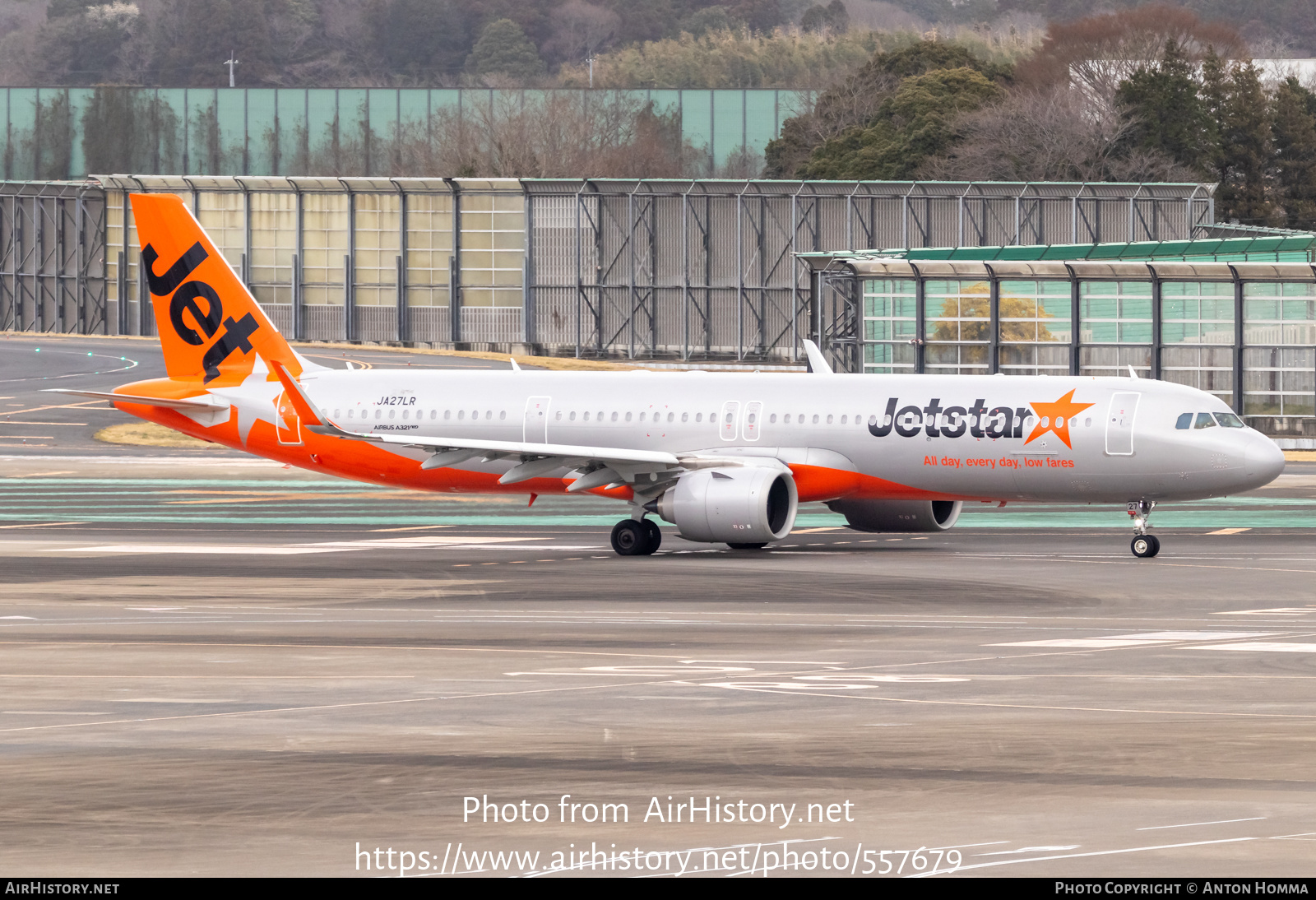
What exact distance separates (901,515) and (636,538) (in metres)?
6.22

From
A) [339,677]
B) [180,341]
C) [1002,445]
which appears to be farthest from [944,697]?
[180,341]

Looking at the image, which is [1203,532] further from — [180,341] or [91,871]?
[91,871]

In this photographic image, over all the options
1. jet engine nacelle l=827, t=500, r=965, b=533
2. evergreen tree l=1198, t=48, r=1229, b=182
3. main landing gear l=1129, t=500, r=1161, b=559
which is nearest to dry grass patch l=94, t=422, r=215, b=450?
jet engine nacelle l=827, t=500, r=965, b=533

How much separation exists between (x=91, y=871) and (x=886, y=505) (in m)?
32.2

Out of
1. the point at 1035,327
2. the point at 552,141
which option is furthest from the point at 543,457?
the point at 552,141

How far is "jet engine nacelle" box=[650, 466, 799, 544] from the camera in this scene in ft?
136

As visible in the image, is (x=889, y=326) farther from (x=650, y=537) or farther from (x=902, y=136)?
(x=902, y=136)

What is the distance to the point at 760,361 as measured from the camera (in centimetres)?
11388

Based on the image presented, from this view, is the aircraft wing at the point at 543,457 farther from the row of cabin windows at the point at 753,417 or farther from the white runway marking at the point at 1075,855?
the white runway marking at the point at 1075,855

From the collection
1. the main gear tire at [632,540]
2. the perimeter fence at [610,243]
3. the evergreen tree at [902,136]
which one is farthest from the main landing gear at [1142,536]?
the evergreen tree at [902,136]

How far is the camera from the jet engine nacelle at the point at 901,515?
45.2 meters

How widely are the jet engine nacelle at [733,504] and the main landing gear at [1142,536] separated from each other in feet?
23.0

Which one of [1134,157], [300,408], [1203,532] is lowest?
[1203,532]

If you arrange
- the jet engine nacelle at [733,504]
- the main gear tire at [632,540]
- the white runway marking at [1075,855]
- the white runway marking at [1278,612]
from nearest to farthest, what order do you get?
1. the white runway marking at [1075,855]
2. the white runway marking at [1278,612]
3. the jet engine nacelle at [733,504]
4. the main gear tire at [632,540]
